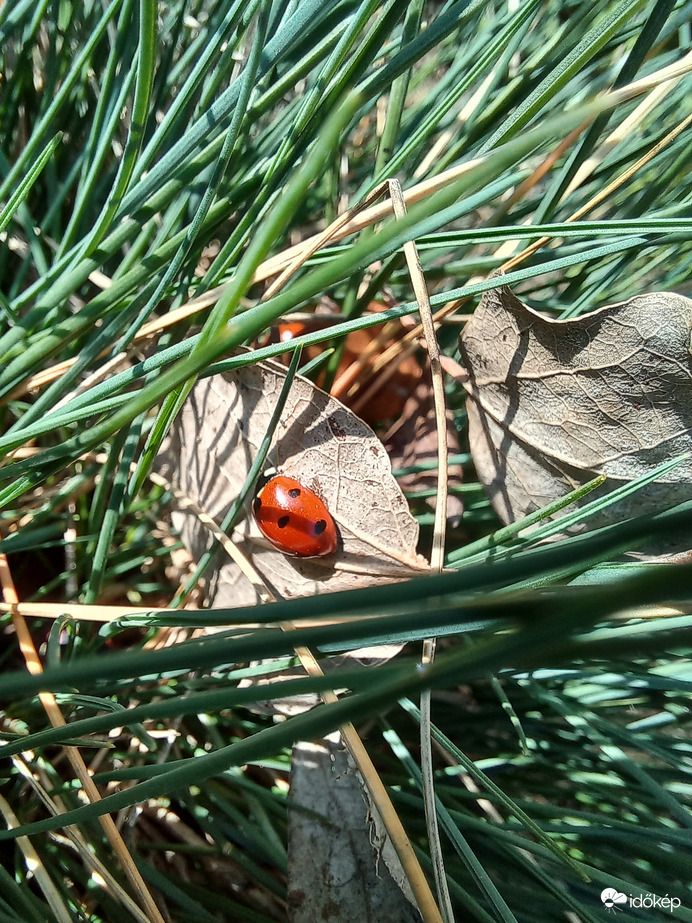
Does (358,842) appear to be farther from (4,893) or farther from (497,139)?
(497,139)

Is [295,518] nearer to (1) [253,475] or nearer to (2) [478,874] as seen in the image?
(1) [253,475]

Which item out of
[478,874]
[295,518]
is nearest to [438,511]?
[295,518]

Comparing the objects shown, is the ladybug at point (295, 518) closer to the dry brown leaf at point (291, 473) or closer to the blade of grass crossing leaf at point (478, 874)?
the dry brown leaf at point (291, 473)

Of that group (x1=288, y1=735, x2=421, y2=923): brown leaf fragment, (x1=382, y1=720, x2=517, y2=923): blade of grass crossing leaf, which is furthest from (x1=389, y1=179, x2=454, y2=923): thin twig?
(x1=288, y1=735, x2=421, y2=923): brown leaf fragment

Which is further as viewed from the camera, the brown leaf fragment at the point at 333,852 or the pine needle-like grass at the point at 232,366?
the brown leaf fragment at the point at 333,852

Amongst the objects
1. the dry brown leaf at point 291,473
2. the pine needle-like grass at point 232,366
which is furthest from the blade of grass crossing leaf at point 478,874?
the dry brown leaf at point 291,473
